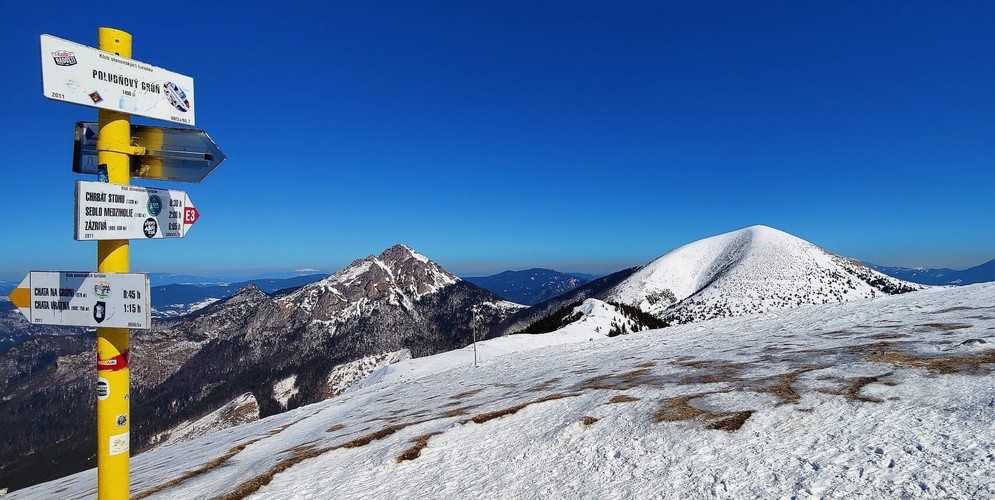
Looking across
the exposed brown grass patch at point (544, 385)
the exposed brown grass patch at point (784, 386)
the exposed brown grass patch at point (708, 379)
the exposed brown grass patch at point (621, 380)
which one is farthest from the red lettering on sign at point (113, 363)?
the exposed brown grass patch at point (544, 385)

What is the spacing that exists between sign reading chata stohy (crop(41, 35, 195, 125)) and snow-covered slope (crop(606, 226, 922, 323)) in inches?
4561

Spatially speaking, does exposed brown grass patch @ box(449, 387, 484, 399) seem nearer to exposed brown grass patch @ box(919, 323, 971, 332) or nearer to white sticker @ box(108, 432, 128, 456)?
white sticker @ box(108, 432, 128, 456)

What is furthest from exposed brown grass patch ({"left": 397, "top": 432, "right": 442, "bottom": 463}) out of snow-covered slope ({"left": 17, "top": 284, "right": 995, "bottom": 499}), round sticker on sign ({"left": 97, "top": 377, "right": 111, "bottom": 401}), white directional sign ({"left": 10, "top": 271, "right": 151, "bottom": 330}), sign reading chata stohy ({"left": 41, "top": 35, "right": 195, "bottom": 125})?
sign reading chata stohy ({"left": 41, "top": 35, "right": 195, "bottom": 125})

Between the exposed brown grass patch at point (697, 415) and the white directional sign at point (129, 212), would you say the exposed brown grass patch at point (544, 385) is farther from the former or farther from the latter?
the white directional sign at point (129, 212)

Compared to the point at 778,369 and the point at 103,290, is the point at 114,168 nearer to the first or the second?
the point at 103,290

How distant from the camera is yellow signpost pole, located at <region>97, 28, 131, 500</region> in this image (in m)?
5.12

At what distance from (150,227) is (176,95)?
5.51 ft

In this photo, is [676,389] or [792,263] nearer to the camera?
[676,389]

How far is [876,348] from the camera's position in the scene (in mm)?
16016

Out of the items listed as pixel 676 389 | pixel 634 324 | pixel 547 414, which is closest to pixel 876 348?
pixel 676 389

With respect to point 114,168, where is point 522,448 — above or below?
below

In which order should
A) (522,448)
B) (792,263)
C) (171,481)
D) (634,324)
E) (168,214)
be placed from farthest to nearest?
(792,263), (634,324), (171,481), (522,448), (168,214)

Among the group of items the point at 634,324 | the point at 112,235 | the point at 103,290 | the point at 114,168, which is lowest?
the point at 634,324

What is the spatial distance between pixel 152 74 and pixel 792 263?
566 ft
